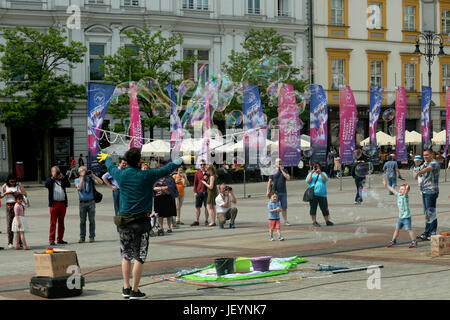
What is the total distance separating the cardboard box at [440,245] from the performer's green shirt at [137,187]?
4988 mm

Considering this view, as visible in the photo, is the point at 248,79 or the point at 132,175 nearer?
the point at 132,175

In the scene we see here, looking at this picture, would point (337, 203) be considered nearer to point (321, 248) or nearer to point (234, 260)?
point (321, 248)

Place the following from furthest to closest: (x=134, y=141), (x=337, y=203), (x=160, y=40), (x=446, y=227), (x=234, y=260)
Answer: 1. (x=160, y=40)
2. (x=134, y=141)
3. (x=337, y=203)
4. (x=446, y=227)
5. (x=234, y=260)

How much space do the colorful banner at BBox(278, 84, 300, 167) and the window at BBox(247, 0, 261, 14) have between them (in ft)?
68.4

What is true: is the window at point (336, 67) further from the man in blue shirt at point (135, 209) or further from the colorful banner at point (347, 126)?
the man in blue shirt at point (135, 209)

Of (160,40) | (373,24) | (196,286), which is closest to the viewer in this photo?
(196,286)

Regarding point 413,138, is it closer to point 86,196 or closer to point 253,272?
point 86,196

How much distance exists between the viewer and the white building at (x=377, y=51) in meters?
53.2

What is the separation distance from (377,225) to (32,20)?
30.9 metres

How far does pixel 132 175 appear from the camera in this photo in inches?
370

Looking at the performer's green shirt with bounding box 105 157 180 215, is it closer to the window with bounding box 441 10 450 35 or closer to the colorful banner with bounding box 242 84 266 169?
the colorful banner with bounding box 242 84 266 169

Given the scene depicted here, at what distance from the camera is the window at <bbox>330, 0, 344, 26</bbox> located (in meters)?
53.7

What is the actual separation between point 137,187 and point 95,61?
37591mm
